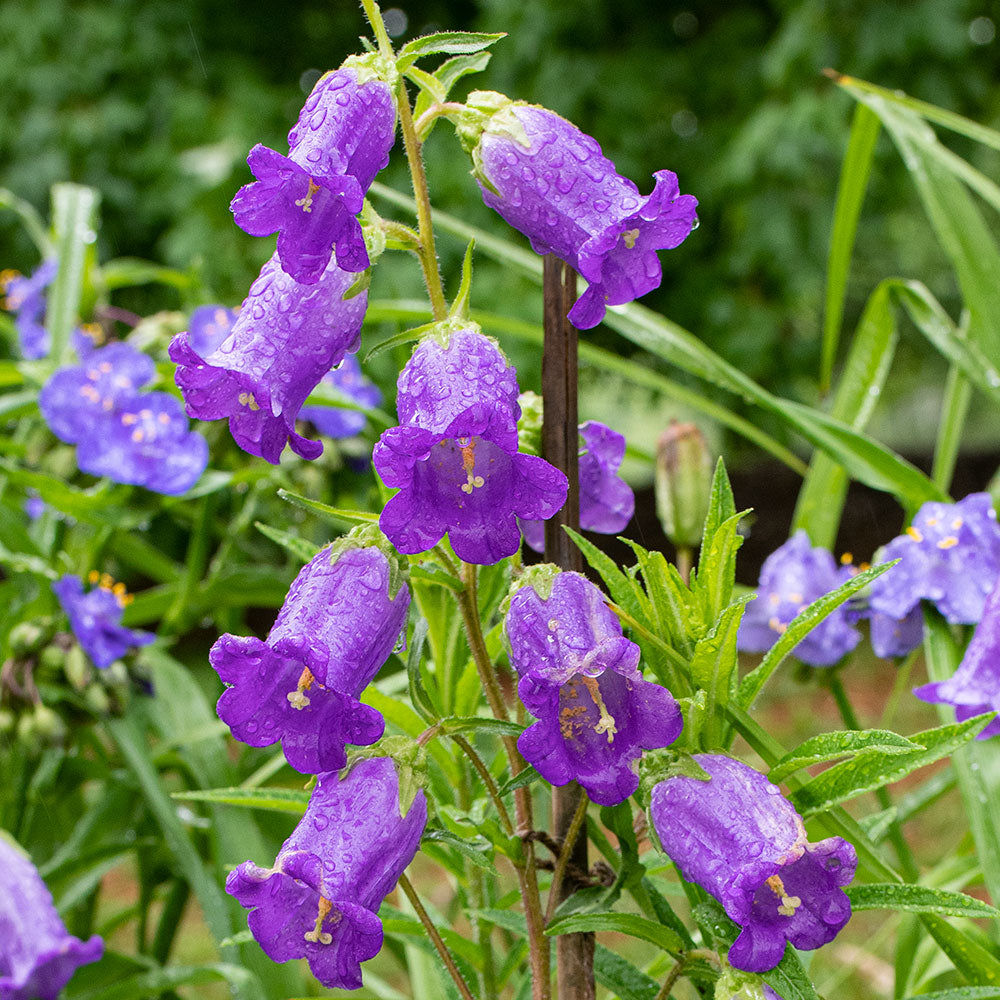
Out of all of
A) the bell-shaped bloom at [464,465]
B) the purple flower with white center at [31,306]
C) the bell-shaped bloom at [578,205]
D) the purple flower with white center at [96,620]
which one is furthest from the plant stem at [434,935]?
the purple flower with white center at [31,306]

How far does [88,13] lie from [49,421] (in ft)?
12.3

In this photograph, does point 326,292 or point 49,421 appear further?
point 49,421

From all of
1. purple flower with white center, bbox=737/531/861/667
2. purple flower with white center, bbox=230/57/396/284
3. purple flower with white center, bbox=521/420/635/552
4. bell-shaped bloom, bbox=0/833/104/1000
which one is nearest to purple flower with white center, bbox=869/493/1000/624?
purple flower with white center, bbox=737/531/861/667

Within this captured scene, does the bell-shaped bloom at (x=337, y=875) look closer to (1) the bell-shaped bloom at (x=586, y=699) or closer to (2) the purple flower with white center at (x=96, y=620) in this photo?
(1) the bell-shaped bloom at (x=586, y=699)

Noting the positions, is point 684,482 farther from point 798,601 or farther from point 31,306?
point 31,306

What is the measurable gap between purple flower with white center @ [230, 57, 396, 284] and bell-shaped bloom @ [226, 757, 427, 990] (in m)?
0.23

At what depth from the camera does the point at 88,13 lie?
4.25m

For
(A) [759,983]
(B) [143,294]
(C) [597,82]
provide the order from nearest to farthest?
(A) [759,983] → (C) [597,82] → (B) [143,294]

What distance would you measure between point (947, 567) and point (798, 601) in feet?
0.39

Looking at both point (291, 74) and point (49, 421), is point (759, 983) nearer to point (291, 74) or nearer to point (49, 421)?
point (49, 421)

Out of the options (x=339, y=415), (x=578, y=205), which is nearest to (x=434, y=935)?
(x=578, y=205)

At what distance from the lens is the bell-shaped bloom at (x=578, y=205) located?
511mm

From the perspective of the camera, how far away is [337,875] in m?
0.48

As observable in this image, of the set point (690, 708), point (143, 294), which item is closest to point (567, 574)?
point (690, 708)
